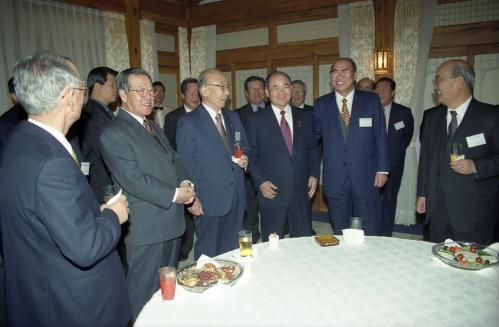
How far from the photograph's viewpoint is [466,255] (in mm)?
1836

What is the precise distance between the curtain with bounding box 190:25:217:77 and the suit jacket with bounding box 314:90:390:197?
3963 mm

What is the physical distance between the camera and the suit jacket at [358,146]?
3.25 meters

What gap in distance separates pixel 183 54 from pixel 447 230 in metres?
5.60

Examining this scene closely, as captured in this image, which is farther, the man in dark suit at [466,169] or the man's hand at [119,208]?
the man in dark suit at [466,169]

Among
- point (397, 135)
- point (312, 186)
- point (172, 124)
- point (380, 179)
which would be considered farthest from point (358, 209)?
point (172, 124)

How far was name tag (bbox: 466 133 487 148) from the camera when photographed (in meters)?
2.63

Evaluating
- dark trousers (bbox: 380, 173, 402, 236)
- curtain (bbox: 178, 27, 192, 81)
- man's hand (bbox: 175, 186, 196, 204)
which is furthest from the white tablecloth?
curtain (bbox: 178, 27, 192, 81)

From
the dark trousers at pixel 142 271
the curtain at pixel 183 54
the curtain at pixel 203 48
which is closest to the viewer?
the dark trousers at pixel 142 271

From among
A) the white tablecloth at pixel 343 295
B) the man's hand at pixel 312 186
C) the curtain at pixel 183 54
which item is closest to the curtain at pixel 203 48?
the curtain at pixel 183 54

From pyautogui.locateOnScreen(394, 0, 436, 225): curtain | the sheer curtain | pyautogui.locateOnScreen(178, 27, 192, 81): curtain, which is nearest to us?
the sheer curtain

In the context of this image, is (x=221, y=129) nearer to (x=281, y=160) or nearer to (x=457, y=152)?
(x=281, y=160)

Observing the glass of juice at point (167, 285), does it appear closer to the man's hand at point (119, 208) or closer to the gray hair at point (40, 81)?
the man's hand at point (119, 208)

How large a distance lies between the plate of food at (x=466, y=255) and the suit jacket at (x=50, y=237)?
4.97 ft

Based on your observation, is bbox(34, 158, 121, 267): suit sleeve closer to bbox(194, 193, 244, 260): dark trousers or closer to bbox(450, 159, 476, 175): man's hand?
bbox(194, 193, 244, 260): dark trousers
